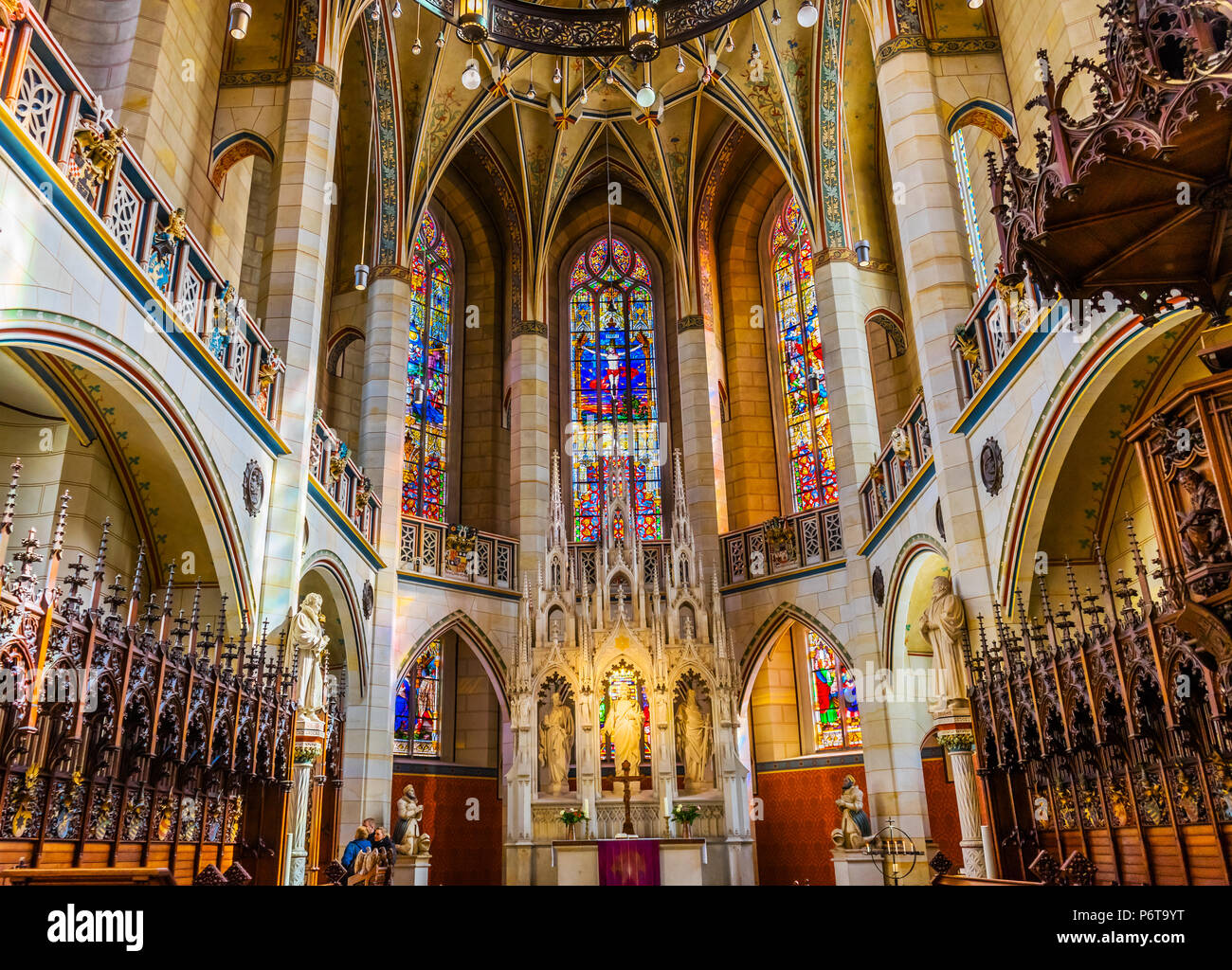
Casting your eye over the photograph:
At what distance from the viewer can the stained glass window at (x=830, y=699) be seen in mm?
18312

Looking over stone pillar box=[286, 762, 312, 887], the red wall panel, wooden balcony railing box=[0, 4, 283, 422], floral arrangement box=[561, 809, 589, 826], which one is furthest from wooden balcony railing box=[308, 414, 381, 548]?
floral arrangement box=[561, 809, 589, 826]

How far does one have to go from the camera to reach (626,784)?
1561 centimetres

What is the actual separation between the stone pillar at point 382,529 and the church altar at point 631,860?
9.42 ft

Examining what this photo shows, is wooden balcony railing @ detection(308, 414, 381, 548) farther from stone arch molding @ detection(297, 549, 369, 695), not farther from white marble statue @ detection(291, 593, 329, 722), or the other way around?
white marble statue @ detection(291, 593, 329, 722)

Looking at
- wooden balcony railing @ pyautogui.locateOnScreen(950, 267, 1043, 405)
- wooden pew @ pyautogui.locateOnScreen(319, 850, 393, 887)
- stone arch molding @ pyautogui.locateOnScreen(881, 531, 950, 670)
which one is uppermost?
wooden balcony railing @ pyautogui.locateOnScreen(950, 267, 1043, 405)

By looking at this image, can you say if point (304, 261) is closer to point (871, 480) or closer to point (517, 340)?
point (517, 340)

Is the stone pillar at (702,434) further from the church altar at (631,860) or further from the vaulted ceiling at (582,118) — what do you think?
the church altar at (631,860)

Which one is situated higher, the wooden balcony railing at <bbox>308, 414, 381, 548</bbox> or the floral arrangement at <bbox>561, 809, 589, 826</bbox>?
the wooden balcony railing at <bbox>308, 414, 381, 548</bbox>

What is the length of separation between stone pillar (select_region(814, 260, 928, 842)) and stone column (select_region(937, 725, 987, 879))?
358 centimetres

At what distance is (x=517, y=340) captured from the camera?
67.6 feet

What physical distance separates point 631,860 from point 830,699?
5.80 m

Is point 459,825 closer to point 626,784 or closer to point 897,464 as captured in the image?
point 626,784

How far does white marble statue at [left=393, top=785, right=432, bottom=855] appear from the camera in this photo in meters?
14.7

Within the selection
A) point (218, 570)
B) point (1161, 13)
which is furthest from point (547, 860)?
point (1161, 13)
